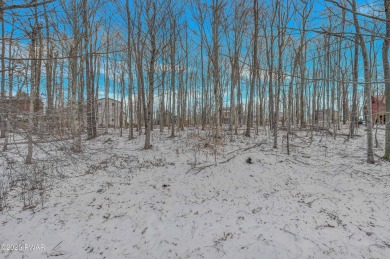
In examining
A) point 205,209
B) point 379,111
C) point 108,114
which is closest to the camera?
point 379,111

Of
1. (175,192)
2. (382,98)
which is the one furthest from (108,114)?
(382,98)

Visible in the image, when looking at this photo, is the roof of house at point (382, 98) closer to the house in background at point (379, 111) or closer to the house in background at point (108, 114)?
the house in background at point (379, 111)

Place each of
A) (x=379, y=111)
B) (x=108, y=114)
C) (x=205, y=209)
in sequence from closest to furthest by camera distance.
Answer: (x=379, y=111) → (x=205, y=209) → (x=108, y=114)

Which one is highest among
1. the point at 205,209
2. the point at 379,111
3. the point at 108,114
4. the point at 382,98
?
the point at 108,114

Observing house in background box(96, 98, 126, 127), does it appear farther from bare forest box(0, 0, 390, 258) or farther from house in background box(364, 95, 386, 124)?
house in background box(364, 95, 386, 124)

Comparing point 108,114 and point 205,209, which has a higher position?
point 108,114

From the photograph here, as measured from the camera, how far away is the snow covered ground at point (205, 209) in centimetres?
289

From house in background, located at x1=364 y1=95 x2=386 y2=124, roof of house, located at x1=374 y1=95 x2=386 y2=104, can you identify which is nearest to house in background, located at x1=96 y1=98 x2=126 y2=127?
house in background, located at x1=364 y1=95 x2=386 y2=124

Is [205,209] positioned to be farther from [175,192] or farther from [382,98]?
[382,98]

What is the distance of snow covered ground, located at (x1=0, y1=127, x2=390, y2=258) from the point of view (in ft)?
9.48

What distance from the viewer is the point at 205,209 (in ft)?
13.0

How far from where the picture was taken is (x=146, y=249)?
306cm

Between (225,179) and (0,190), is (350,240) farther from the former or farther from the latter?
(0,190)

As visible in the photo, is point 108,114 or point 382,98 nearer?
point 382,98
